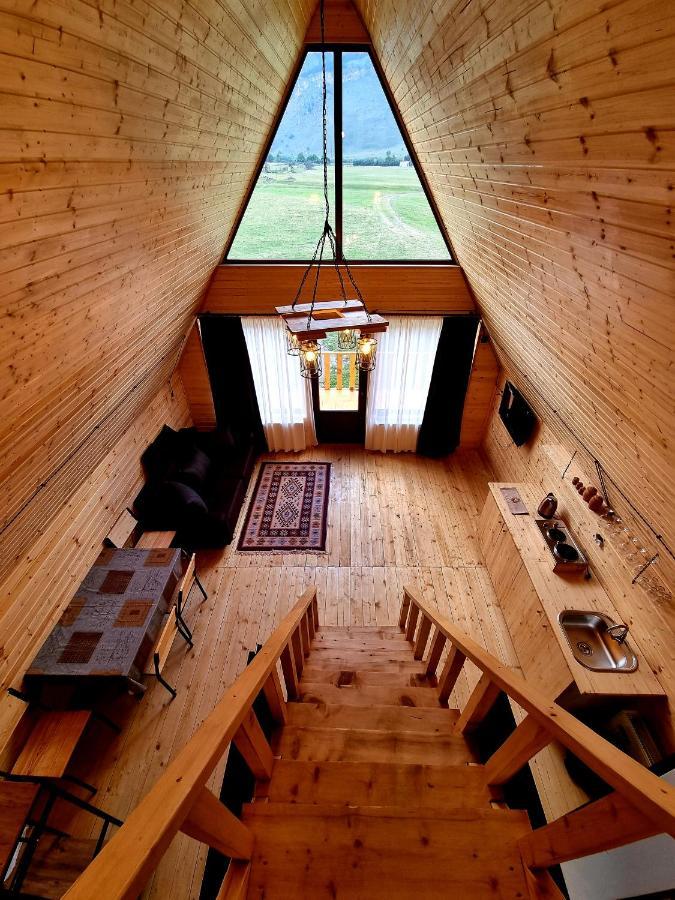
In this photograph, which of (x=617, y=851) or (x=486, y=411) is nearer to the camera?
(x=617, y=851)

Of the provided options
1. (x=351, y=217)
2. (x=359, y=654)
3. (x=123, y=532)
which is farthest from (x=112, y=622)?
(x=351, y=217)

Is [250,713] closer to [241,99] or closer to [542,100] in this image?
[542,100]

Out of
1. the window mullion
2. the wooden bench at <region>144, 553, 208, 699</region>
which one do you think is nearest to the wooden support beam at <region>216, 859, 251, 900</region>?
the wooden bench at <region>144, 553, 208, 699</region>

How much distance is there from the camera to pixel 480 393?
562cm

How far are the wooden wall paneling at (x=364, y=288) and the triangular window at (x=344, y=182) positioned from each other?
0.52 ft

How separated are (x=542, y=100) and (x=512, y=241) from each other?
3.55ft

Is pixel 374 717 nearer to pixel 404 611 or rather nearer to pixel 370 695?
pixel 370 695

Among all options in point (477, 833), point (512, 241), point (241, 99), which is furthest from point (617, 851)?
point (241, 99)

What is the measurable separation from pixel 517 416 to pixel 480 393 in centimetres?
105

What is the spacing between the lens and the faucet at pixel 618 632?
2818mm

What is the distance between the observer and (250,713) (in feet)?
4.36

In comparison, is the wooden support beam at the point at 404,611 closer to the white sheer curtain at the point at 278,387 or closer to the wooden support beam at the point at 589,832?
the wooden support beam at the point at 589,832

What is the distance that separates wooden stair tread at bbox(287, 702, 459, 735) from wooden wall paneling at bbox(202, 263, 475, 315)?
4.18 metres

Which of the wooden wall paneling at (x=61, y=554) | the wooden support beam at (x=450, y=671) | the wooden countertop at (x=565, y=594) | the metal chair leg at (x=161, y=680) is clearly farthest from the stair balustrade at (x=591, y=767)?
the wooden wall paneling at (x=61, y=554)
